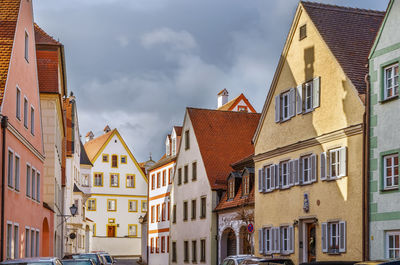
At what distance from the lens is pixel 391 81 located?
91.8ft

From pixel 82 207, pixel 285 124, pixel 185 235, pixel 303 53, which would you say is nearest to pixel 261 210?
pixel 285 124

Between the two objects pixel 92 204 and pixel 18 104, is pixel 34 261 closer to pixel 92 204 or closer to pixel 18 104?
pixel 18 104

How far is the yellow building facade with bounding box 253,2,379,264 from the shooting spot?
1201 inches

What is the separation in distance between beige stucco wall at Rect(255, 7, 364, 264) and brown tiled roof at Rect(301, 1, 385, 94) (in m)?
0.31

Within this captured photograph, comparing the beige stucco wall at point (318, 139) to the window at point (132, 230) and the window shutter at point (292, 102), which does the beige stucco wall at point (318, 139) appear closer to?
the window shutter at point (292, 102)

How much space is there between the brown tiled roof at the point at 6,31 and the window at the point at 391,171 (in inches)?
523

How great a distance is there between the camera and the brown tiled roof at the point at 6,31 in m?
27.7

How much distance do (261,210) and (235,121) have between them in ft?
65.5

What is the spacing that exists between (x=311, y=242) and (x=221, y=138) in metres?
23.3

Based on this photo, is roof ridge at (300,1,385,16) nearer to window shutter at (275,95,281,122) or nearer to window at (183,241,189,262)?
window shutter at (275,95,281,122)

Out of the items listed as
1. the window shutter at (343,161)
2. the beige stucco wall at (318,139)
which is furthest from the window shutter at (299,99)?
the window shutter at (343,161)

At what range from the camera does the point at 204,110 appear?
5862 centimetres

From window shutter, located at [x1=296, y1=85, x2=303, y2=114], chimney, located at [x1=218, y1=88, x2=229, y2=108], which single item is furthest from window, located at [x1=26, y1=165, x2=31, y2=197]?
chimney, located at [x1=218, y1=88, x2=229, y2=108]

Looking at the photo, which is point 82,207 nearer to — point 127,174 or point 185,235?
point 185,235
